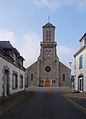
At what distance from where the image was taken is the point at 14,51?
5000 cm

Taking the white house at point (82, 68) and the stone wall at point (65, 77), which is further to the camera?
the stone wall at point (65, 77)

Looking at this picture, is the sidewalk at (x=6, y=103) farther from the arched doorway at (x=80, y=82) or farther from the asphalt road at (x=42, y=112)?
the arched doorway at (x=80, y=82)

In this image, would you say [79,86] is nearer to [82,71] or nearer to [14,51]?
[82,71]

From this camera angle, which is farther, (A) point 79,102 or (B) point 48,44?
(B) point 48,44

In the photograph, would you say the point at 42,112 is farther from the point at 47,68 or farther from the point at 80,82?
the point at 47,68

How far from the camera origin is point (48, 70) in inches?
4218

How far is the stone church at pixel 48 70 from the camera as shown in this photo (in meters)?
106

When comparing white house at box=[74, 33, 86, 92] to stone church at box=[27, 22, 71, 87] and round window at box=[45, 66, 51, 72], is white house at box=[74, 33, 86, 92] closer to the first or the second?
stone church at box=[27, 22, 71, 87]

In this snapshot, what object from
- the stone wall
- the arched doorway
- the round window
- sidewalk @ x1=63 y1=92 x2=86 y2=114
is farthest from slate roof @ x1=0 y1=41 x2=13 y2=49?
the round window

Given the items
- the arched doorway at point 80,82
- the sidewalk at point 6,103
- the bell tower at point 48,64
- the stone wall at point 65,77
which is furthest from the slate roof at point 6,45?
the stone wall at point 65,77

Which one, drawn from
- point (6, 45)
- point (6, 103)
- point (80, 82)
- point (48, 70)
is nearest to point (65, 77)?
point (48, 70)

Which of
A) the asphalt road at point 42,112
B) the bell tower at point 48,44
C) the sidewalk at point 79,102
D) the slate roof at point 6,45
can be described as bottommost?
the sidewalk at point 79,102

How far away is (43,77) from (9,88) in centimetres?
6565

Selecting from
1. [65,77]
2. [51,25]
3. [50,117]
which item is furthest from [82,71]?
[51,25]
